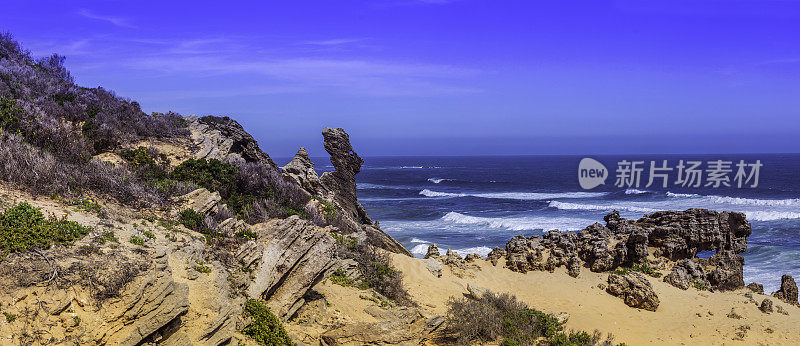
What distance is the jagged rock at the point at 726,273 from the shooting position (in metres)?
17.6

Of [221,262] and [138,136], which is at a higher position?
[138,136]

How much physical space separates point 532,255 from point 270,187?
11.2 metres

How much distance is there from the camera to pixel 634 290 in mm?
15297

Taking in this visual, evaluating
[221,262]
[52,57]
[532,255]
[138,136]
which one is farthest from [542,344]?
[52,57]

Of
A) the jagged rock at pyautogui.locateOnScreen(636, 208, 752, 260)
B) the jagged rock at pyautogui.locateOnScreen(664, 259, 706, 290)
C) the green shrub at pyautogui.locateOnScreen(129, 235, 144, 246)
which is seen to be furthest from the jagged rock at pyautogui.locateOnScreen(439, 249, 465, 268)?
the green shrub at pyautogui.locateOnScreen(129, 235, 144, 246)

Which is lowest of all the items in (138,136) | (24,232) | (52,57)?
(24,232)

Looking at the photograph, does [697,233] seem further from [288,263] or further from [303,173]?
[288,263]

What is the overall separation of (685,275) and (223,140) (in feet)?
63.9

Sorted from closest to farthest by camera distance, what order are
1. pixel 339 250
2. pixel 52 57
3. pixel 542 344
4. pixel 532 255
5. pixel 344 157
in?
1. pixel 542 344
2. pixel 339 250
3. pixel 532 255
4. pixel 52 57
5. pixel 344 157

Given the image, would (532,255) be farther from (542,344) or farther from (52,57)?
(52,57)

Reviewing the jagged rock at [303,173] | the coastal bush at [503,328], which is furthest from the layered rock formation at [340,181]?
the coastal bush at [503,328]

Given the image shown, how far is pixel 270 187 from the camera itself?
14.7 metres

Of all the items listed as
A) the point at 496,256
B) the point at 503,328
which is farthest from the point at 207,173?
the point at 496,256

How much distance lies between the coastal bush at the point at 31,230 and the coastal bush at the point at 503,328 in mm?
7523
